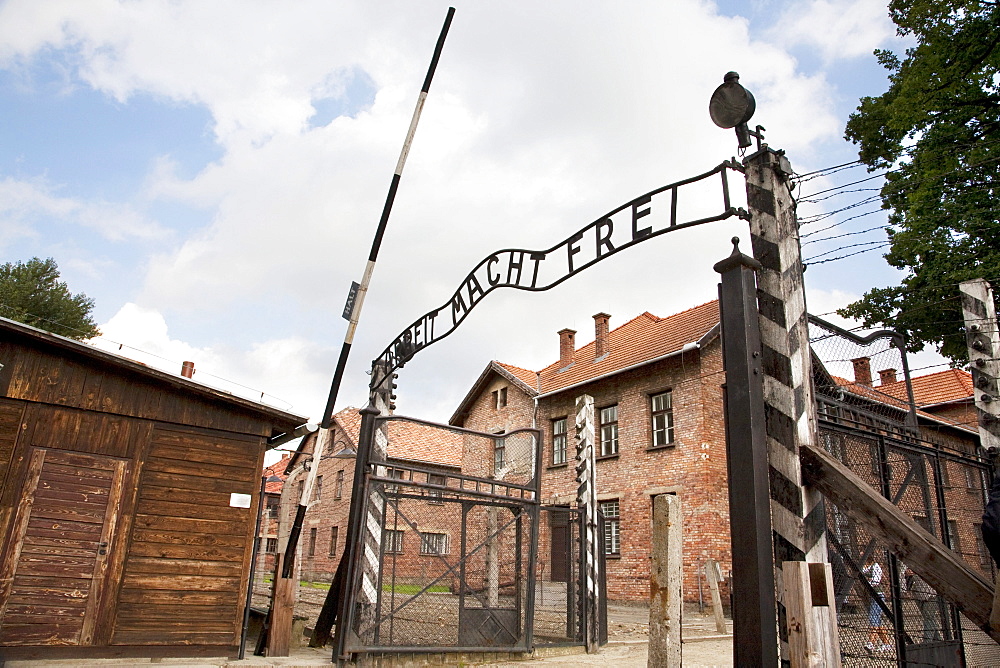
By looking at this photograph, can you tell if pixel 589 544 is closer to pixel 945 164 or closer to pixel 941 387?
pixel 945 164

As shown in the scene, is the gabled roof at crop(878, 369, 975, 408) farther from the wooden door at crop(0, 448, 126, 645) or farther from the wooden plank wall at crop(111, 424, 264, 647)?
the wooden door at crop(0, 448, 126, 645)

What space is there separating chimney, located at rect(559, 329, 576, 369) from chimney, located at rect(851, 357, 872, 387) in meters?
17.9

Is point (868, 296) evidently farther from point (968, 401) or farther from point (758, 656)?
point (758, 656)

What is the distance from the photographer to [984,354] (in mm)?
8648

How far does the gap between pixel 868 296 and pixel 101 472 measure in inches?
695

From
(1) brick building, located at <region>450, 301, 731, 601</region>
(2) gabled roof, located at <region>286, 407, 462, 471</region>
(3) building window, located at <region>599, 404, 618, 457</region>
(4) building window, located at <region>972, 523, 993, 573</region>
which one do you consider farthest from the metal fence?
(2) gabled roof, located at <region>286, 407, 462, 471</region>

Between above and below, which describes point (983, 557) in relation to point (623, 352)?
below

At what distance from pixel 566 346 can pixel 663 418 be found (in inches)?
290

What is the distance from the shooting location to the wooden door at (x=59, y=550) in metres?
7.89

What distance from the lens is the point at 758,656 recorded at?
3.71 meters

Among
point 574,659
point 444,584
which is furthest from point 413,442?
point 574,659

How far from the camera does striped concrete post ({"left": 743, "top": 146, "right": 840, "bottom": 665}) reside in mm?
4145

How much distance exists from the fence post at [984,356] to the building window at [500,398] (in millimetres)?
19014

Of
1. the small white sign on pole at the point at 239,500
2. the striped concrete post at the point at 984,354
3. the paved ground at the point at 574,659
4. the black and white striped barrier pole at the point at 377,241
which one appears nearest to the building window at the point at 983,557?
the striped concrete post at the point at 984,354
